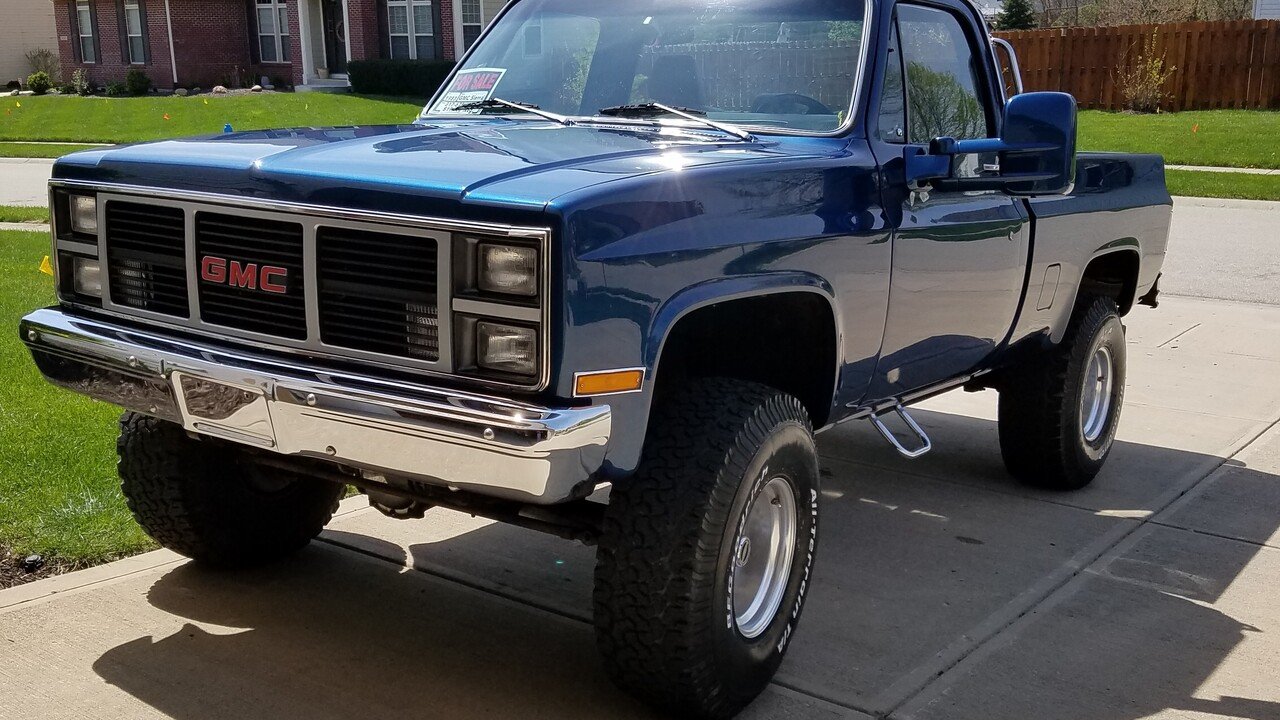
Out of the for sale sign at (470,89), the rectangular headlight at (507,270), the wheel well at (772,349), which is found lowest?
the wheel well at (772,349)

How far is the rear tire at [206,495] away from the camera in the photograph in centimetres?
410

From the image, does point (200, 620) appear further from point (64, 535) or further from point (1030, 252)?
point (1030, 252)

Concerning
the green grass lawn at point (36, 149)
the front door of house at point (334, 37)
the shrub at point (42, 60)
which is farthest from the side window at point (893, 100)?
the shrub at point (42, 60)

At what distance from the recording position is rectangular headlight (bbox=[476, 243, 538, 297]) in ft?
9.56

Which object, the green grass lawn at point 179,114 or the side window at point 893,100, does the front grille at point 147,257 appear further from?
the green grass lawn at point 179,114

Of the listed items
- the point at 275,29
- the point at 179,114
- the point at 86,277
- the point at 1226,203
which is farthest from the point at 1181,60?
the point at 86,277

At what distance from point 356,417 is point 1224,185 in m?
16.0

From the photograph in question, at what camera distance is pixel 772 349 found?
397 cm

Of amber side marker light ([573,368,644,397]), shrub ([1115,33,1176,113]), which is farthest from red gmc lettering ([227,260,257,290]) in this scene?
shrub ([1115,33,1176,113])

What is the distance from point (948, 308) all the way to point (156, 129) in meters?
23.0

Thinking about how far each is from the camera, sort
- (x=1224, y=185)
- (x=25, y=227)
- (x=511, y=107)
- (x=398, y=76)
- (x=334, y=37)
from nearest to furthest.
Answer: (x=511, y=107), (x=25, y=227), (x=1224, y=185), (x=398, y=76), (x=334, y=37)

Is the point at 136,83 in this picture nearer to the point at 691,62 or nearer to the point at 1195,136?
the point at 1195,136

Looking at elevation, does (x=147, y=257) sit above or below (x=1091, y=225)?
above

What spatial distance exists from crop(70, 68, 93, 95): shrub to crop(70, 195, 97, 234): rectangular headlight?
3834cm
